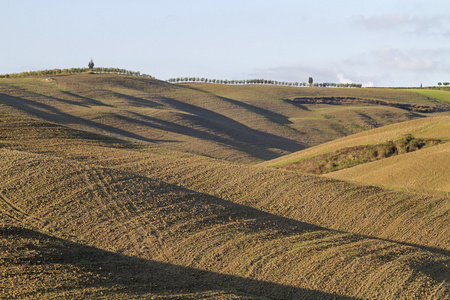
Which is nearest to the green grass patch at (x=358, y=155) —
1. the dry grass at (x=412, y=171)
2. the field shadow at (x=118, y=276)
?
the dry grass at (x=412, y=171)

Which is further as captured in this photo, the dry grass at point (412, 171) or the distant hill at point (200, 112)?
the distant hill at point (200, 112)

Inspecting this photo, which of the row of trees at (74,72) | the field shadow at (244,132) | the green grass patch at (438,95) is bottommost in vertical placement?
the field shadow at (244,132)

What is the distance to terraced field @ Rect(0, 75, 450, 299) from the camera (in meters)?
13.5

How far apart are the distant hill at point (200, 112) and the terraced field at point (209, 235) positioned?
2256 centimetres

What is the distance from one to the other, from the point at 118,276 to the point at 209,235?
14.6ft

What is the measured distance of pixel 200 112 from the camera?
71188mm

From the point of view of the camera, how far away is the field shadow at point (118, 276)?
12523 mm

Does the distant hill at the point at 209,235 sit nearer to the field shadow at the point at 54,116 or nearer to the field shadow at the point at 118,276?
the field shadow at the point at 118,276

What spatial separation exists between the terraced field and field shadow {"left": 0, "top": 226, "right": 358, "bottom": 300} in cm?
4

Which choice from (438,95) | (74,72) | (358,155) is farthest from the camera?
(438,95)

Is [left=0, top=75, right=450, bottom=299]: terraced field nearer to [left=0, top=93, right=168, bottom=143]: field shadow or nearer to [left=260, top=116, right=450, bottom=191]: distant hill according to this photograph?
[left=260, top=116, right=450, bottom=191]: distant hill

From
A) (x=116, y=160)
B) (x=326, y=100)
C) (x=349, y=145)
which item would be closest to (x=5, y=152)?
(x=116, y=160)

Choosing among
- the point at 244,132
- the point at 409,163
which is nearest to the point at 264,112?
the point at 244,132

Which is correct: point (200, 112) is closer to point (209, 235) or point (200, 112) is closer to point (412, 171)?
point (412, 171)
